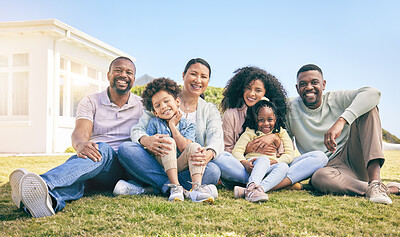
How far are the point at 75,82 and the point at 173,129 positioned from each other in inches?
429

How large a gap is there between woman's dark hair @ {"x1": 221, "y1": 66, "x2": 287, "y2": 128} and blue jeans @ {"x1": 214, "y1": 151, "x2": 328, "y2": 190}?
1.99 ft

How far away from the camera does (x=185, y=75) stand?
358 centimetres

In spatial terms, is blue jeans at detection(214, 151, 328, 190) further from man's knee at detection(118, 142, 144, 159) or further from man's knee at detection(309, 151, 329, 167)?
man's knee at detection(118, 142, 144, 159)

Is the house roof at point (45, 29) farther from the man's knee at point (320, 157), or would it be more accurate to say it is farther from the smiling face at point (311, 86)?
the man's knee at point (320, 157)

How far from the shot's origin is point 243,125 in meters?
3.86

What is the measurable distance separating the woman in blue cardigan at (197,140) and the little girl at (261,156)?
34cm

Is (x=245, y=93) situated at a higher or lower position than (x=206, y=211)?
higher

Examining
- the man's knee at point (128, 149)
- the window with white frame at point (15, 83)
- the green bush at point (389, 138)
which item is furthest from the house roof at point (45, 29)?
the green bush at point (389, 138)

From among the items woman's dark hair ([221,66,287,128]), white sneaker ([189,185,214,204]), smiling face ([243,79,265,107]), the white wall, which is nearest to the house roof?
the white wall

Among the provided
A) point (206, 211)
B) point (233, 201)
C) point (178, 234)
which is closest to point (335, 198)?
point (233, 201)

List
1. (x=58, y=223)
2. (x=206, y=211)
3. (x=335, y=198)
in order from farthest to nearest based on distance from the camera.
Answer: (x=335, y=198)
(x=206, y=211)
(x=58, y=223)

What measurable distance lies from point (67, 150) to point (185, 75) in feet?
31.4

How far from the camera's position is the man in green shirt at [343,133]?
3.27 metres

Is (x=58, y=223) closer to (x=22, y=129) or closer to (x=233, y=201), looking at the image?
(x=233, y=201)
